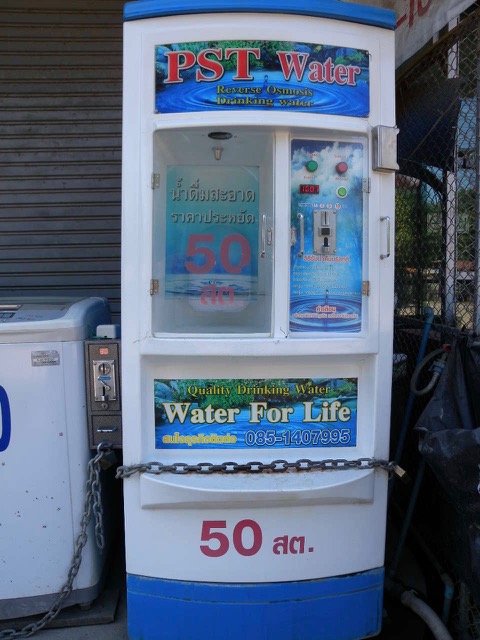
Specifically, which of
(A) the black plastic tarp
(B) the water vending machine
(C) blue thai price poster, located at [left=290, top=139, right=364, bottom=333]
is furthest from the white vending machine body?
(A) the black plastic tarp

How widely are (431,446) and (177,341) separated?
1070 millimetres

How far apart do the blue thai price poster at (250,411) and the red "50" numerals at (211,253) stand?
481 mm

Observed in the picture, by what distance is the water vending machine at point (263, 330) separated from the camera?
205cm

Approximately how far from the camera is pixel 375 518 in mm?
2264

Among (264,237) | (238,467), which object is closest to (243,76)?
(264,237)

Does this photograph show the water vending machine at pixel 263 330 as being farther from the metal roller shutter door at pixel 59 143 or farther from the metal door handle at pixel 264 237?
the metal roller shutter door at pixel 59 143

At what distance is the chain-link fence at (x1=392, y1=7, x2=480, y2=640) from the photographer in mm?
2428

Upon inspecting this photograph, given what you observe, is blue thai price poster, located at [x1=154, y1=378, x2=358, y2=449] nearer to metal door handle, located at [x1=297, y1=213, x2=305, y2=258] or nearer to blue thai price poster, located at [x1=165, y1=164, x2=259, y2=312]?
blue thai price poster, located at [x1=165, y1=164, x2=259, y2=312]

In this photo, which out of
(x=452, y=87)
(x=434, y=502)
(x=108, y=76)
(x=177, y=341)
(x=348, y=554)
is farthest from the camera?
(x=108, y=76)

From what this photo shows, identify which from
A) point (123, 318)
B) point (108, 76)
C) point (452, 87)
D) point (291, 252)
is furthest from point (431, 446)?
point (108, 76)

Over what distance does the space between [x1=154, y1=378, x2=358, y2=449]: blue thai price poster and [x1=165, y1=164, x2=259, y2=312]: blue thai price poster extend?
38cm

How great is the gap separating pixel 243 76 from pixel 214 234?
62 centimetres

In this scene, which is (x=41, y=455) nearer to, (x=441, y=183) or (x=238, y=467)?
(x=238, y=467)

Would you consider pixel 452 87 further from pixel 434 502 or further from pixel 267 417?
pixel 434 502
